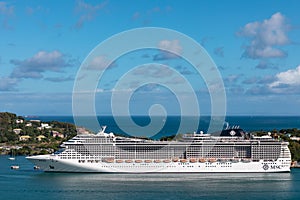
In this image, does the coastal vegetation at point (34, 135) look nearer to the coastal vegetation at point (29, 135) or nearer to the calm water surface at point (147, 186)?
the coastal vegetation at point (29, 135)

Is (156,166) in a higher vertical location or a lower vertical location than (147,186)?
higher

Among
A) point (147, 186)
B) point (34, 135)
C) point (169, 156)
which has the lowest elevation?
point (147, 186)

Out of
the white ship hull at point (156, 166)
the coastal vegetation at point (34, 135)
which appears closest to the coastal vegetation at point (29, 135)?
the coastal vegetation at point (34, 135)

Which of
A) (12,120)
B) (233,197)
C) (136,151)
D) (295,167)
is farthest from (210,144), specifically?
(12,120)

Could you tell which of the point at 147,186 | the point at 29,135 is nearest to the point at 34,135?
the point at 29,135

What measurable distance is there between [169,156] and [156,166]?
1.28 m

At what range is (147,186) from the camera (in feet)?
84.5

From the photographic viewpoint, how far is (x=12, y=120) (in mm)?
62312

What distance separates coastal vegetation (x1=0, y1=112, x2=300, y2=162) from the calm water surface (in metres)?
14.0

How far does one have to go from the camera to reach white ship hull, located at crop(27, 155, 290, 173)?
31.0m

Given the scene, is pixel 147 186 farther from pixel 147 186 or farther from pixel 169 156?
pixel 169 156

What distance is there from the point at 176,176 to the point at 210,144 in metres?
3.79

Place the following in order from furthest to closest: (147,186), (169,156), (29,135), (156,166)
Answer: (29,135) → (169,156) → (156,166) → (147,186)

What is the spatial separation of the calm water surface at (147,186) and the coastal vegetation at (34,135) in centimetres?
1401
